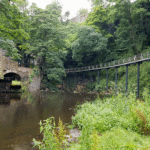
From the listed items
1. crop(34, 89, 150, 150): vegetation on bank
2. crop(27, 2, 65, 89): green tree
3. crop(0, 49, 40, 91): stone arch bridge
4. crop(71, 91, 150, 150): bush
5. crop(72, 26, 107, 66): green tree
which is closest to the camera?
crop(34, 89, 150, 150): vegetation on bank

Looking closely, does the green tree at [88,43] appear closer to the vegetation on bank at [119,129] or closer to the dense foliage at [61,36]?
the dense foliage at [61,36]

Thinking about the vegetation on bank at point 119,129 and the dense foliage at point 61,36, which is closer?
the vegetation on bank at point 119,129

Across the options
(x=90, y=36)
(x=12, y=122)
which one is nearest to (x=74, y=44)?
(x=90, y=36)

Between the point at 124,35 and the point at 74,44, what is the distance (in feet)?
30.6

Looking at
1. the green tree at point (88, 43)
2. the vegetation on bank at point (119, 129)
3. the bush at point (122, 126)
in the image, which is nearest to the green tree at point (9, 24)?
the vegetation on bank at point (119, 129)

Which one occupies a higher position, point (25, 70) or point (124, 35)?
point (124, 35)

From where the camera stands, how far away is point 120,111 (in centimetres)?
567

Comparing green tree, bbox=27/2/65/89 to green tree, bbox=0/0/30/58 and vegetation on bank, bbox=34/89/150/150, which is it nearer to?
green tree, bbox=0/0/30/58

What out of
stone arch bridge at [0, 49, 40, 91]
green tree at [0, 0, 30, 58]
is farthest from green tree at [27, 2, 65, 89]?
green tree at [0, 0, 30, 58]

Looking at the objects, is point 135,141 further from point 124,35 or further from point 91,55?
point 91,55

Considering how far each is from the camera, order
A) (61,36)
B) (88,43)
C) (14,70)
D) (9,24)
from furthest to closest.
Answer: (88,43) < (61,36) < (14,70) < (9,24)

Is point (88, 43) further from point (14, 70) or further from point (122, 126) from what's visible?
point (122, 126)

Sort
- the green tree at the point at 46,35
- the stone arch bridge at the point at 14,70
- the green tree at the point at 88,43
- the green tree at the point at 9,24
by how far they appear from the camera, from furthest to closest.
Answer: the green tree at the point at 88,43 → the green tree at the point at 46,35 → the stone arch bridge at the point at 14,70 → the green tree at the point at 9,24

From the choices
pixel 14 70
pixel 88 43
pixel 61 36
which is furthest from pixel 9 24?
pixel 88 43
